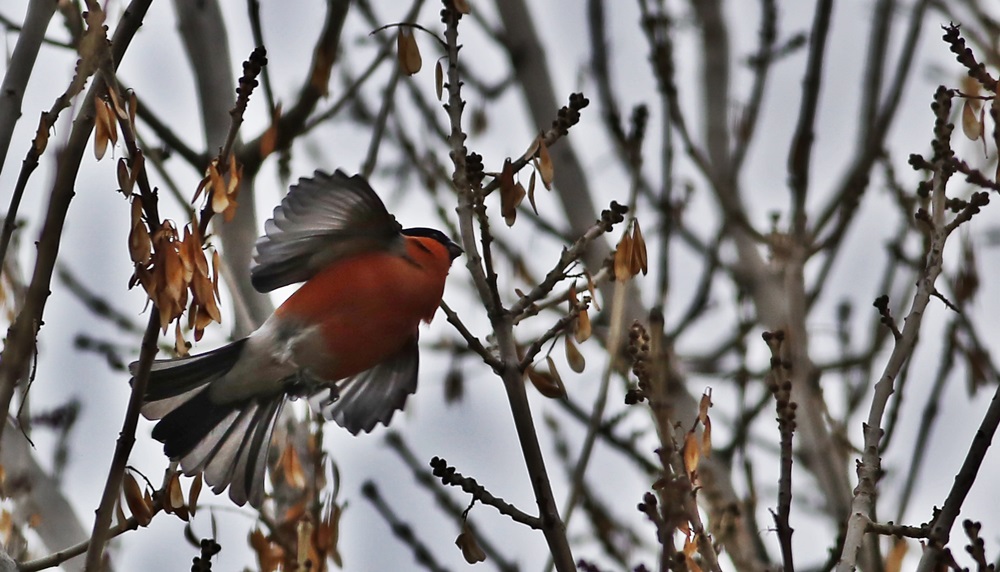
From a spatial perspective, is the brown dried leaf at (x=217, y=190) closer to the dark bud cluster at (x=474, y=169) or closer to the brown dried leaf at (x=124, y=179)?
the brown dried leaf at (x=124, y=179)

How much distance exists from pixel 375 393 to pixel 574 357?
4.29 feet

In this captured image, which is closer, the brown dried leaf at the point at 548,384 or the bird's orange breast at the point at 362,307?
the brown dried leaf at the point at 548,384

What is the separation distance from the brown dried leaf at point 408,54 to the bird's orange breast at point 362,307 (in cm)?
109

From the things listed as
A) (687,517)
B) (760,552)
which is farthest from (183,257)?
(760,552)

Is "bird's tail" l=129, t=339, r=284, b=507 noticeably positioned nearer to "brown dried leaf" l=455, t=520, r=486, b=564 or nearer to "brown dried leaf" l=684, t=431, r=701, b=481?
"brown dried leaf" l=455, t=520, r=486, b=564

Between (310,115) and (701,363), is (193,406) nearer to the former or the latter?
(310,115)

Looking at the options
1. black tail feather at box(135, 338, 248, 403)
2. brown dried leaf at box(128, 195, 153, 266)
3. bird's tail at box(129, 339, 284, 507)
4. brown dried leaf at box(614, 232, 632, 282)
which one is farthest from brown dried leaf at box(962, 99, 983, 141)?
black tail feather at box(135, 338, 248, 403)

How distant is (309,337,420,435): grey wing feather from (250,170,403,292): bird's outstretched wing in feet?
1.18

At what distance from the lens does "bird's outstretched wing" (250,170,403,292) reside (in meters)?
3.35

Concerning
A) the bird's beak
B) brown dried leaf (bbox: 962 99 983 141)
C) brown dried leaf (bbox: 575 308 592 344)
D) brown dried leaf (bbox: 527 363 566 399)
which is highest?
the bird's beak

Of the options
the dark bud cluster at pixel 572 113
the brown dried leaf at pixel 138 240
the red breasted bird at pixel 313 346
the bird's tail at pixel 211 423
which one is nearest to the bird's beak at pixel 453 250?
the red breasted bird at pixel 313 346

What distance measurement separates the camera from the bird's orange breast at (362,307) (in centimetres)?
375

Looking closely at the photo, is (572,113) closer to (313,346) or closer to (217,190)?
(217,190)

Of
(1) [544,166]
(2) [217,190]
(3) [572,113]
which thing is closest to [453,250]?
(1) [544,166]
